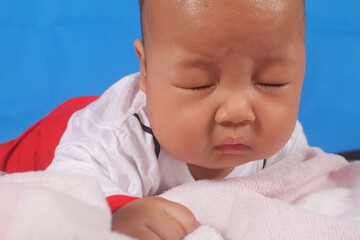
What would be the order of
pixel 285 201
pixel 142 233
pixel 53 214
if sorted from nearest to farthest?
pixel 53 214, pixel 142 233, pixel 285 201

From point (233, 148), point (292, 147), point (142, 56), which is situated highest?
point (142, 56)

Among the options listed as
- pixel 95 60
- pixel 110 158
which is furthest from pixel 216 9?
pixel 95 60

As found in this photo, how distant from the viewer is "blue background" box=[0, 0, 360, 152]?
4.60 feet

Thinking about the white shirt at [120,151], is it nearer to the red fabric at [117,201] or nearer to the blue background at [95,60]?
the red fabric at [117,201]

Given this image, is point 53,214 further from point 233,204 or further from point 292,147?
point 292,147

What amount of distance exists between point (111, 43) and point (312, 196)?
0.95 m

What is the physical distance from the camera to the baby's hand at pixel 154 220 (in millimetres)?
532

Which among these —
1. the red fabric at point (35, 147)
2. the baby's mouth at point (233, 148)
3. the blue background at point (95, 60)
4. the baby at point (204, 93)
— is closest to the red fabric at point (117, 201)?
the baby at point (204, 93)

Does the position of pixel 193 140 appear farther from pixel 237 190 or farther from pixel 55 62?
pixel 55 62

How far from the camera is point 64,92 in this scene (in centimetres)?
145

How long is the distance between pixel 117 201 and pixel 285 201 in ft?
0.85

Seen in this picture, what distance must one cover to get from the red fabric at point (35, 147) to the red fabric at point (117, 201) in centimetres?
35

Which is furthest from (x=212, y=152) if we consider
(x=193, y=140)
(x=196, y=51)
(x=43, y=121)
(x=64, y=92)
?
(x=64, y=92)

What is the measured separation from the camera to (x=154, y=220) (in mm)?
559
